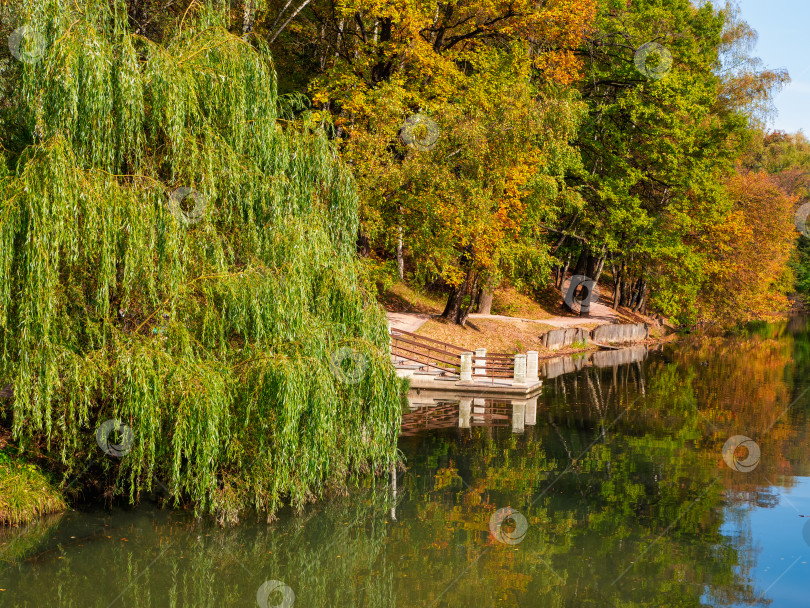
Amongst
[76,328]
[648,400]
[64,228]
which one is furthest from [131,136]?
[648,400]

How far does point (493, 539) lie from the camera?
1270 centimetres

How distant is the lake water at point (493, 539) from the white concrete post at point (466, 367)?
5623 mm

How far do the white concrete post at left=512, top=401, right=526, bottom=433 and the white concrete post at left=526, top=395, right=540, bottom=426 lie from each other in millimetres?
118

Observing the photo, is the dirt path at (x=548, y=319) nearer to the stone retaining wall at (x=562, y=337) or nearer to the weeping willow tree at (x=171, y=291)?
the stone retaining wall at (x=562, y=337)

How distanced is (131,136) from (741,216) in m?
42.1

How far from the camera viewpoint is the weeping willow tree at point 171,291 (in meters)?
11.2

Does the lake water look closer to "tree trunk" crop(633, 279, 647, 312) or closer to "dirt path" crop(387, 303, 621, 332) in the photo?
"dirt path" crop(387, 303, 621, 332)

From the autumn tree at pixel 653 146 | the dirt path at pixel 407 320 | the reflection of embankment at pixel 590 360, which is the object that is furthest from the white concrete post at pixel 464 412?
the autumn tree at pixel 653 146

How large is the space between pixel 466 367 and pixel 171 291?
1535 cm

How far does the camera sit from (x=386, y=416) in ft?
43.7

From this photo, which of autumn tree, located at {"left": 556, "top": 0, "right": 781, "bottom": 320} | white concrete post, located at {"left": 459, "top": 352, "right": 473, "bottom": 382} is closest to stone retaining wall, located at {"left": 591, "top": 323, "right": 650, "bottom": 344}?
autumn tree, located at {"left": 556, "top": 0, "right": 781, "bottom": 320}

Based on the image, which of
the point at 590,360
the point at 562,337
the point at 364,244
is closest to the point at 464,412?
the point at 364,244

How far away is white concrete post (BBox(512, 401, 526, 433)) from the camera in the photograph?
21.4m

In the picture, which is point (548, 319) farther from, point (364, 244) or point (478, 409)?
point (364, 244)
